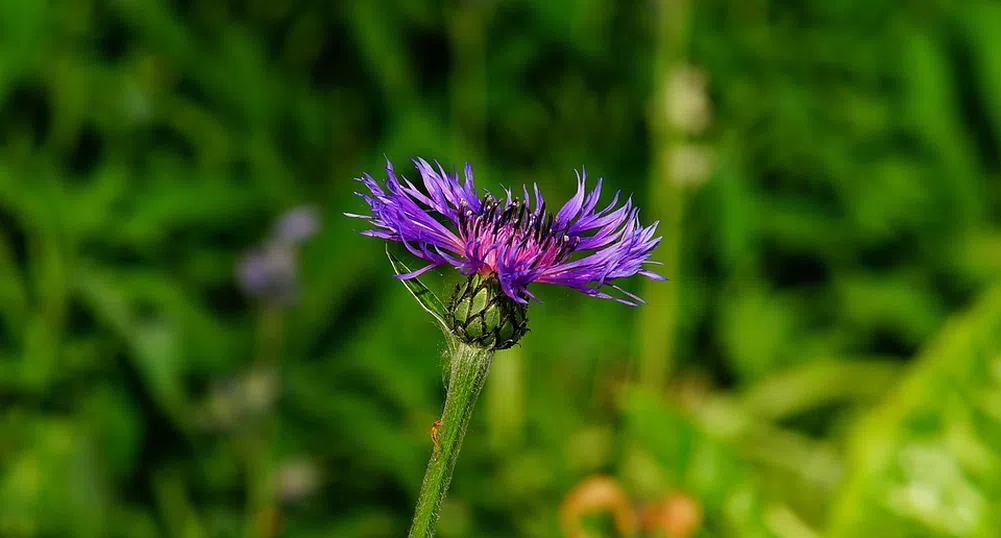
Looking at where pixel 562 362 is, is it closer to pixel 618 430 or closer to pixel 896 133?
pixel 618 430

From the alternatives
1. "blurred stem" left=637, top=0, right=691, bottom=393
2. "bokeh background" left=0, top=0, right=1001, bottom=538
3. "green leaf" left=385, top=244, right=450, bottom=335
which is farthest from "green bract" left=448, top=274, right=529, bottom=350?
"blurred stem" left=637, top=0, right=691, bottom=393

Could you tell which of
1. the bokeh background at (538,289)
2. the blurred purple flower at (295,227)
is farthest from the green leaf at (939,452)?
the blurred purple flower at (295,227)

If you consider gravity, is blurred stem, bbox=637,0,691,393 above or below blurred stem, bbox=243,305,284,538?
above

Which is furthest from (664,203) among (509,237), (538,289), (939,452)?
(509,237)

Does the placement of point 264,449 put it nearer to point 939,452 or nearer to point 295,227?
point 295,227

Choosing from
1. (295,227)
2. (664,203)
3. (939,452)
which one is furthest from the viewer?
(664,203)

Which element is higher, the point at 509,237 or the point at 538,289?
the point at 538,289

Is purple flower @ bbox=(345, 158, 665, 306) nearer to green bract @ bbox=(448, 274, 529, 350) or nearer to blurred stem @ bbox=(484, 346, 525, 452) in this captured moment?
green bract @ bbox=(448, 274, 529, 350)

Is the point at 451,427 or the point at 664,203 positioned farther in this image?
the point at 664,203
